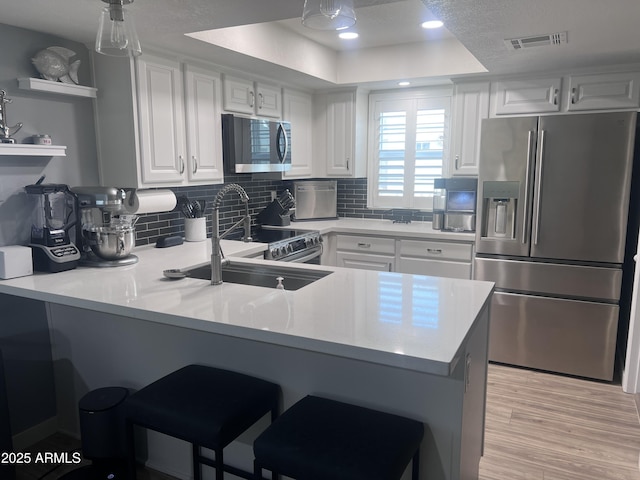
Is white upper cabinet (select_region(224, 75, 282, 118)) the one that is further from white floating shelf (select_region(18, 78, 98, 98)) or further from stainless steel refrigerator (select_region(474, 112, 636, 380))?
stainless steel refrigerator (select_region(474, 112, 636, 380))

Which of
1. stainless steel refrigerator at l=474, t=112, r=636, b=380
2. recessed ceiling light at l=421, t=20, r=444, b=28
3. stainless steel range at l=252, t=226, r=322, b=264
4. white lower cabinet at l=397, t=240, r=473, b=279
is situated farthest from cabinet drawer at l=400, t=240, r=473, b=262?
recessed ceiling light at l=421, t=20, r=444, b=28

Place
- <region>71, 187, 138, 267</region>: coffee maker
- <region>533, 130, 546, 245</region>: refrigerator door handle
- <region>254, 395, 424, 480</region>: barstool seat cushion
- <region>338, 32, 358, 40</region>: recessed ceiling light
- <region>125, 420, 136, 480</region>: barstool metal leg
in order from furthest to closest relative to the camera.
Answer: <region>338, 32, 358, 40</region>: recessed ceiling light < <region>533, 130, 546, 245</region>: refrigerator door handle < <region>71, 187, 138, 267</region>: coffee maker < <region>125, 420, 136, 480</region>: barstool metal leg < <region>254, 395, 424, 480</region>: barstool seat cushion

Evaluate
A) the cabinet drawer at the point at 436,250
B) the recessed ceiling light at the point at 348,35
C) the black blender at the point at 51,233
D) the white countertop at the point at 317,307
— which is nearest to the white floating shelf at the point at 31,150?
the black blender at the point at 51,233

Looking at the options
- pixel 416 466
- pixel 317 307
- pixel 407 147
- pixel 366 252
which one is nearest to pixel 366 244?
pixel 366 252

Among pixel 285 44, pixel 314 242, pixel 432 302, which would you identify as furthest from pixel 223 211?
pixel 432 302

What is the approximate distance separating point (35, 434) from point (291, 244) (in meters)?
1.91

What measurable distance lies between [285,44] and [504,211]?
1.99 m

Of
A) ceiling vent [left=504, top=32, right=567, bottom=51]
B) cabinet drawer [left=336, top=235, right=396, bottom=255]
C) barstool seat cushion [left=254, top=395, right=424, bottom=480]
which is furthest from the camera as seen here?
cabinet drawer [left=336, top=235, right=396, bottom=255]

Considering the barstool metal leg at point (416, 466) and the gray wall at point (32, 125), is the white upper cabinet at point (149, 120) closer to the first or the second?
the gray wall at point (32, 125)

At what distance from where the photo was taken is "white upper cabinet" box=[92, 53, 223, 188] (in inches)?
105

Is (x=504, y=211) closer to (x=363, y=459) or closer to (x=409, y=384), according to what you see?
(x=409, y=384)

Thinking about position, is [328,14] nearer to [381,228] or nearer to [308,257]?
[308,257]

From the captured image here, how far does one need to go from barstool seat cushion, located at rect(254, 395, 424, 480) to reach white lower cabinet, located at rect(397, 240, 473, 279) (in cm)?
229

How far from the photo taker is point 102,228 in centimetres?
243
